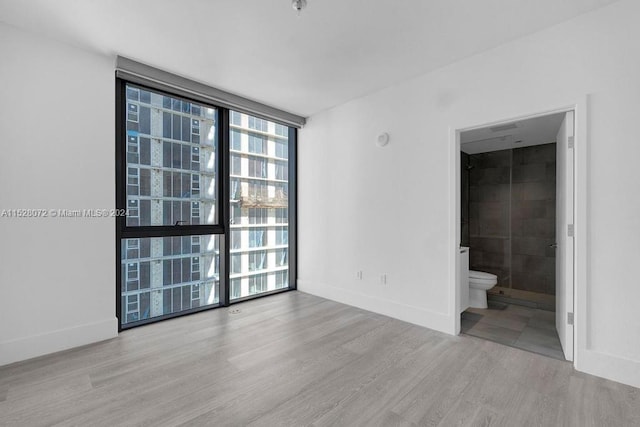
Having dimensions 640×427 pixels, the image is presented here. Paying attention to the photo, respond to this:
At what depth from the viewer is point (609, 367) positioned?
209 cm

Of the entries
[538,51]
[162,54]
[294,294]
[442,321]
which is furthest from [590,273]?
[162,54]

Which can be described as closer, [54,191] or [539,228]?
[54,191]

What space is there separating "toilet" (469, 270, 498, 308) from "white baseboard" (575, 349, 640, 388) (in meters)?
1.44

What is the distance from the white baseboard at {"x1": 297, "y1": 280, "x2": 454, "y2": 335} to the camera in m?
2.99

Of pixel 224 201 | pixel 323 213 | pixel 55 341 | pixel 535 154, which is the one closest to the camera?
pixel 55 341

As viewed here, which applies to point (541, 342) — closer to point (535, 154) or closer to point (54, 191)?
point (535, 154)

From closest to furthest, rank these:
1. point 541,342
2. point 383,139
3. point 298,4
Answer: point 298,4
point 541,342
point 383,139

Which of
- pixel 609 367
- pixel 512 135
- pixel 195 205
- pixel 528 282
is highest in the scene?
pixel 512 135

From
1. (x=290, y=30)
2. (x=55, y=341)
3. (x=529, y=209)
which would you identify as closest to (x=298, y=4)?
(x=290, y=30)

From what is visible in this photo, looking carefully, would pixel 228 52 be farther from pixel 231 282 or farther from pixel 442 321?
pixel 442 321

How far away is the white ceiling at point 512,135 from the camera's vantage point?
2916mm

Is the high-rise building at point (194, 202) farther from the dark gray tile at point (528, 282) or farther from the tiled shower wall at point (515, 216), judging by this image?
the dark gray tile at point (528, 282)

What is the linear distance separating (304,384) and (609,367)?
213 cm

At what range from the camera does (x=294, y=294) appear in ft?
14.3
